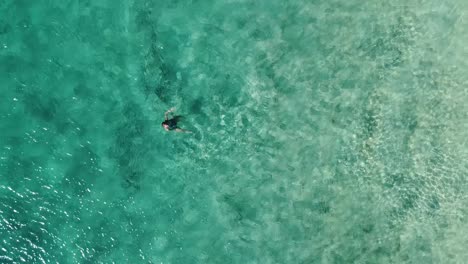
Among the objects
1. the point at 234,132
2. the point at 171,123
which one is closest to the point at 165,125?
the point at 171,123

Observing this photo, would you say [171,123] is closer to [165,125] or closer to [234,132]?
[165,125]

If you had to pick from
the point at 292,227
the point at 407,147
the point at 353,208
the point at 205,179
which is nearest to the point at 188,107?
the point at 205,179

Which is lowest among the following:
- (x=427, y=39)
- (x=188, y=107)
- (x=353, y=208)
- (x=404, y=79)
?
(x=353, y=208)

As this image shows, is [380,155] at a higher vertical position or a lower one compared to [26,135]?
higher

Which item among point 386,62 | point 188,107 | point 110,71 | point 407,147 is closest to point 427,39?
point 386,62

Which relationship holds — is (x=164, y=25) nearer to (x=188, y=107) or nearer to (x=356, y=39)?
(x=188, y=107)

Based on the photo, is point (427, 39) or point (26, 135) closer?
point (427, 39)
